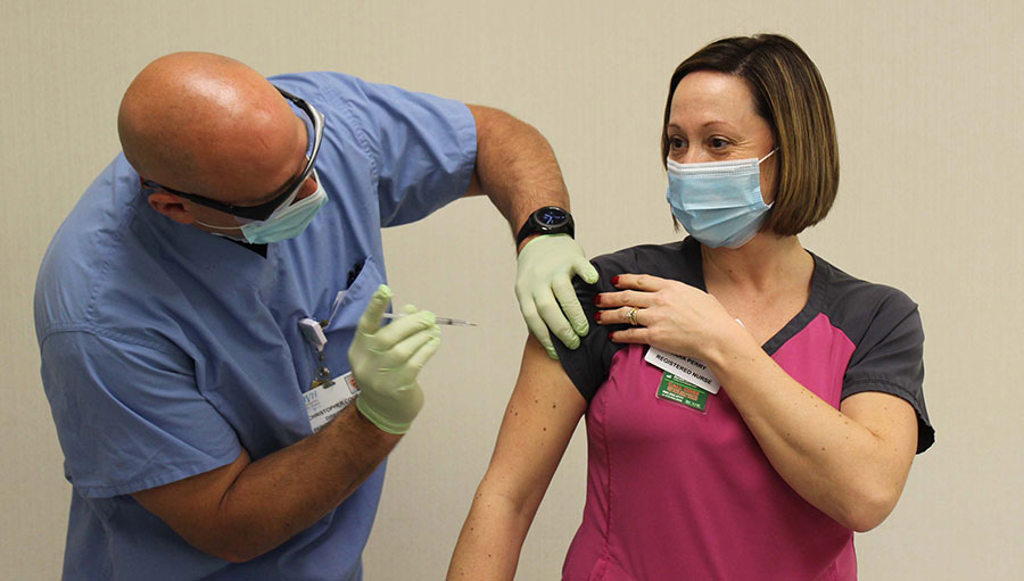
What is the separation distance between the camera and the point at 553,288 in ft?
4.58

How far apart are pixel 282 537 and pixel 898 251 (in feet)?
5.61

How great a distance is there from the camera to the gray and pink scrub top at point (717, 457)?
1.26 meters

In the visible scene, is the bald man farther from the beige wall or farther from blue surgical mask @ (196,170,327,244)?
the beige wall

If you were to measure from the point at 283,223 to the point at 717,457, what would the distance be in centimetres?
72

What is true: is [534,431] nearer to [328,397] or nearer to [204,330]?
[328,397]

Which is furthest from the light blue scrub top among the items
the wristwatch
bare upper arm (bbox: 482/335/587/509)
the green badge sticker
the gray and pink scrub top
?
the green badge sticker

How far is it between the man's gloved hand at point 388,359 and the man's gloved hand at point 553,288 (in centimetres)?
17

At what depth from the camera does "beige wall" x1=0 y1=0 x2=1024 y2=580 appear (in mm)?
2143

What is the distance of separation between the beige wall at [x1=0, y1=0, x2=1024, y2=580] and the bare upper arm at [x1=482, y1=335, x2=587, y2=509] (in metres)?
0.91

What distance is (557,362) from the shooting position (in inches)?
53.9

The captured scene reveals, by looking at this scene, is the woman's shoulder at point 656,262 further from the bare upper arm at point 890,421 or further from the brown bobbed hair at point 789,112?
the bare upper arm at point 890,421

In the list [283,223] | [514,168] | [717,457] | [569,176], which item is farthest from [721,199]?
[569,176]

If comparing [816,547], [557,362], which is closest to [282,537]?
[557,362]

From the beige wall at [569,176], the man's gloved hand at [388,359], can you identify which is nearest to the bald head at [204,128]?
the man's gloved hand at [388,359]
